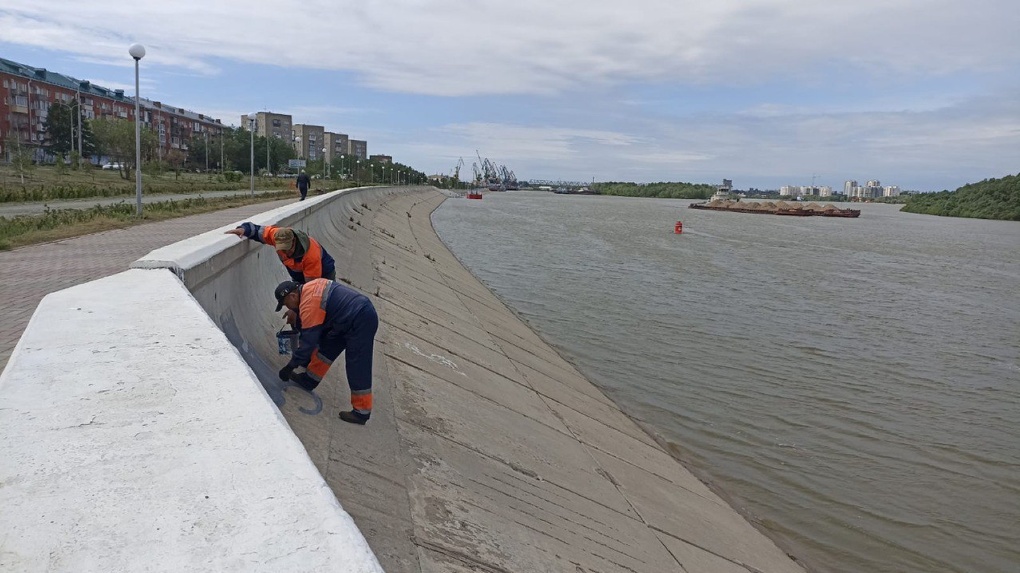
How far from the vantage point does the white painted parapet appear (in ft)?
6.25

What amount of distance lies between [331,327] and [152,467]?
2495 mm

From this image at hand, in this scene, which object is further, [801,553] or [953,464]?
[953,464]

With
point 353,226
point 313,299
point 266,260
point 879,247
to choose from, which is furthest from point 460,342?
point 879,247

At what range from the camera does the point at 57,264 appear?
33.6ft

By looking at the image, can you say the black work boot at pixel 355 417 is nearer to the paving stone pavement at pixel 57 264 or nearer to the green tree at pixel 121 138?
the paving stone pavement at pixel 57 264

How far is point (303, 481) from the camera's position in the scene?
2.21 metres

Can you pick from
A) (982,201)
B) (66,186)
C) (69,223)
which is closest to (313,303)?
(69,223)

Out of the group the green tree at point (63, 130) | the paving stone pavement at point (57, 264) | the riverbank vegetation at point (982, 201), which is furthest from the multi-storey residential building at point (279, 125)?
the paving stone pavement at point (57, 264)

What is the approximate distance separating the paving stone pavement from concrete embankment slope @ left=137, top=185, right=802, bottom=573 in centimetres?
169

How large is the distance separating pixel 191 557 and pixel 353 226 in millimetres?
19428

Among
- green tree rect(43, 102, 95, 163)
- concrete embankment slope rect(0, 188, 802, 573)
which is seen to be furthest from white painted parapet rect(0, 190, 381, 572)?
green tree rect(43, 102, 95, 163)

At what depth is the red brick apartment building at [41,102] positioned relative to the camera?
230ft

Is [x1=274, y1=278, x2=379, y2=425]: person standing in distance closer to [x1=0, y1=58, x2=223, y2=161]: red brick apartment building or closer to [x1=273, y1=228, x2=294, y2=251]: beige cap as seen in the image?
[x1=273, y1=228, x2=294, y2=251]: beige cap

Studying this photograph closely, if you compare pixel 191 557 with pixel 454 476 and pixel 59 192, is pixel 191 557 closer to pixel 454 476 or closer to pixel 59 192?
pixel 454 476
